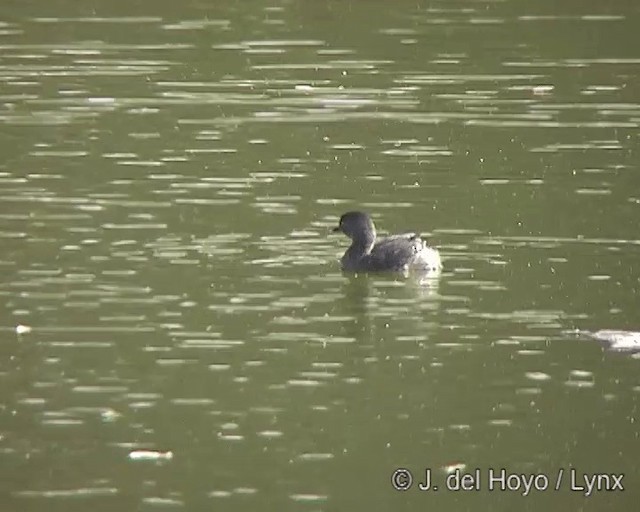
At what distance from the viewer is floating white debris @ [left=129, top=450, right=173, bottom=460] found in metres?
10.1

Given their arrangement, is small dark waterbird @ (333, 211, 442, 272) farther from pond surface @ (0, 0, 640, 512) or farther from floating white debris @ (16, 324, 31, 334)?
floating white debris @ (16, 324, 31, 334)

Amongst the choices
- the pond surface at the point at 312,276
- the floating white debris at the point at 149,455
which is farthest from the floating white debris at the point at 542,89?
the floating white debris at the point at 149,455

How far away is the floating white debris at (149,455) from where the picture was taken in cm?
1008

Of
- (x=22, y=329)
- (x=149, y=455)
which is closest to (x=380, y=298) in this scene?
(x=22, y=329)

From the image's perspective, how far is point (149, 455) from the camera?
10125mm

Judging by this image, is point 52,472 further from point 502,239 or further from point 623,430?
point 502,239

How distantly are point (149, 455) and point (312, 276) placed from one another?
3866mm

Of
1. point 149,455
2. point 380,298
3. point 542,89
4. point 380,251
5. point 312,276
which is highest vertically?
point 542,89

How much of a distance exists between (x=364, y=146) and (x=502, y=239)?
360cm

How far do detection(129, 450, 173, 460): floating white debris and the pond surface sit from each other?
0.01m

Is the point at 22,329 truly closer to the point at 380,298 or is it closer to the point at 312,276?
the point at 312,276

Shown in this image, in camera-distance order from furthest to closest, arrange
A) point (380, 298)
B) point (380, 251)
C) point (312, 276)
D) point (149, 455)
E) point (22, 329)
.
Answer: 1. point (380, 251)
2. point (312, 276)
3. point (380, 298)
4. point (22, 329)
5. point (149, 455)

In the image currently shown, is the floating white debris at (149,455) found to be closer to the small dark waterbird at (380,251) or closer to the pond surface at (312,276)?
the pond surface at (312,276)

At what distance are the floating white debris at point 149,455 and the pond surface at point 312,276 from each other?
0.04 feet
